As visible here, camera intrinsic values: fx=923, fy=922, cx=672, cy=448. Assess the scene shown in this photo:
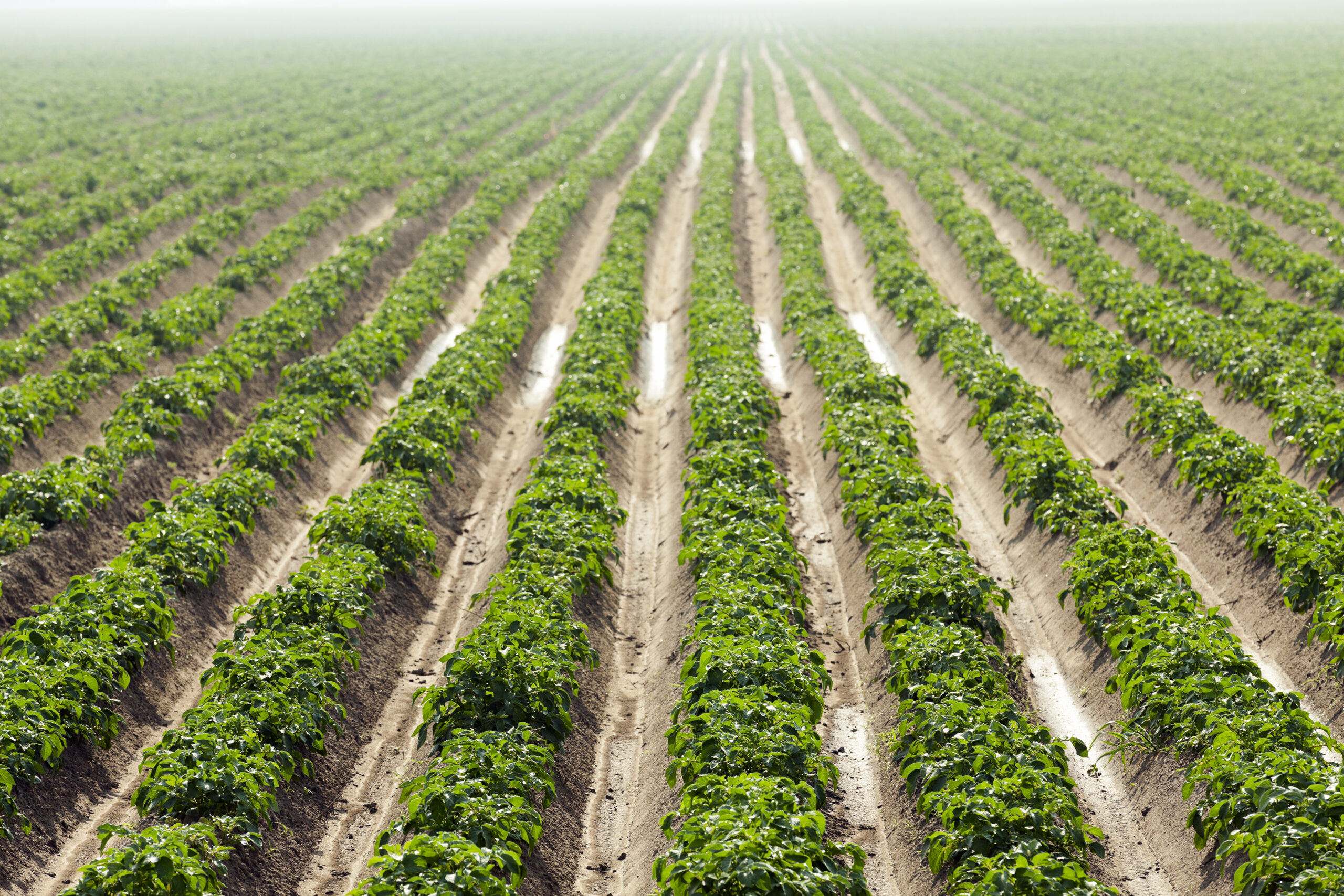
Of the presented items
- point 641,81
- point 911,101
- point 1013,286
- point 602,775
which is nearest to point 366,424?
point 602,775

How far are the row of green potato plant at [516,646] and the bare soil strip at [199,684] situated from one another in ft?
3.26

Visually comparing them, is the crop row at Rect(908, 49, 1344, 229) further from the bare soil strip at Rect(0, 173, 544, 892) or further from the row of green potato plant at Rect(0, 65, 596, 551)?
the row of green potato plant at Rect(0, 65, 596, 551)

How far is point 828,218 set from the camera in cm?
3241

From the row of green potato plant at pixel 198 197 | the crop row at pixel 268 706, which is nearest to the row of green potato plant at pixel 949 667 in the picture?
the crop row at pixel 268 706

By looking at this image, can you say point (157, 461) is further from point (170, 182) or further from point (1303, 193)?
point (1303, 193)

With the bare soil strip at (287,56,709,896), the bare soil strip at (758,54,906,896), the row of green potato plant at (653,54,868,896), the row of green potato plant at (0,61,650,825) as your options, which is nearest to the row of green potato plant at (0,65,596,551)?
the row of green potato plant at (0,61,650,825)

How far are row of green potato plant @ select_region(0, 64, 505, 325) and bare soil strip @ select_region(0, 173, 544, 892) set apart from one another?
8375mm

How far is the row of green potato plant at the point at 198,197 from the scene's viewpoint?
74.9 feet

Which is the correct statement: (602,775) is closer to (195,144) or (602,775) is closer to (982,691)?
(982,691)

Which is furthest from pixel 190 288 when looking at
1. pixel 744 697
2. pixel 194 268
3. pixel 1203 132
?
pixel 1203 132

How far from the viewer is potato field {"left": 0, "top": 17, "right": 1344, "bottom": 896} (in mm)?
8422

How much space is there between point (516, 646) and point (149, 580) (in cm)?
494

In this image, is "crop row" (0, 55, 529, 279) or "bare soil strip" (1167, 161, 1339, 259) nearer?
"bare soil strip" (1167, 161, 1339, 259)

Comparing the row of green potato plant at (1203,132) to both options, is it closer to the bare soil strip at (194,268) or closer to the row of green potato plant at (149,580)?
the row of green potato plant at (149,580)
